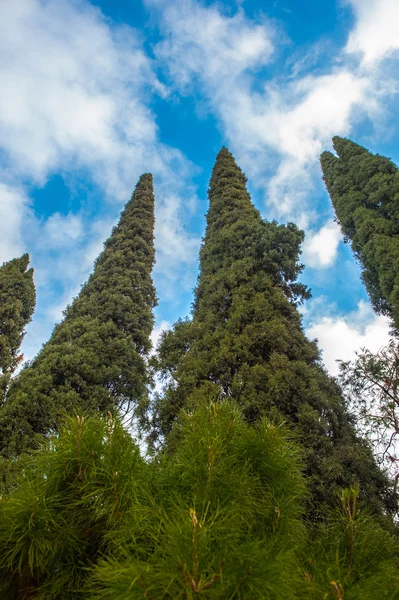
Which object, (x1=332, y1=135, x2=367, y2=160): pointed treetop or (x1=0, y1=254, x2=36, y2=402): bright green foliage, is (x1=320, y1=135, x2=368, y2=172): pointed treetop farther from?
(x1=0, y1=254, x2=36, y2=402): bright green foliage

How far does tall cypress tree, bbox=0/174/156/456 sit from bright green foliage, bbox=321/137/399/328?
730 centimetres

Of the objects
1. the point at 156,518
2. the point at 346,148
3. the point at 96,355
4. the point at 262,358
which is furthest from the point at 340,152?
the point at 156,518

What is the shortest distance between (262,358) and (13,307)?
10.0m

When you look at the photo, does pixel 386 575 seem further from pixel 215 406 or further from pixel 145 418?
pixel 145 418

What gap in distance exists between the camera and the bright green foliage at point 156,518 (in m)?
1.43

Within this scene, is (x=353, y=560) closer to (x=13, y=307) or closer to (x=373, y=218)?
(x=373, y=218)

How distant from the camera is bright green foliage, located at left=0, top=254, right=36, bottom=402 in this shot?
39.7 ft

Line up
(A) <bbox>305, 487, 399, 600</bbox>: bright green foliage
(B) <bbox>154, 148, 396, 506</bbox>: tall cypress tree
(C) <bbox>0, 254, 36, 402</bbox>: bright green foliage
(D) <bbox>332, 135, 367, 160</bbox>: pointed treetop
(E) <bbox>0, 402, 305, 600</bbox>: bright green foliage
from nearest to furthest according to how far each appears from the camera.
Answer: (E) <bbox>0, 402, 305, 600</bbox>: bright green foliage < (A) <bbox>305, 487, 399, 600</bbox>: bright green foliage < (B) <bbox>154, 148, 396, 506</bbox>: tall cypress tree < (C) <bbox>0, 254, 36, 402</bbox>: bright green foliage < (D) <bbox>332, 135, 367, 160</bbox>: pointed treetop

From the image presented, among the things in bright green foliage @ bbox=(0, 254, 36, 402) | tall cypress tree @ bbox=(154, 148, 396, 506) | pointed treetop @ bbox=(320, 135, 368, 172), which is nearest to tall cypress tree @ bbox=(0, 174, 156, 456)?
tall cypress tree @ bbox=(154, 148, 396, 506)

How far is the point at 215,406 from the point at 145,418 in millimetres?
5433

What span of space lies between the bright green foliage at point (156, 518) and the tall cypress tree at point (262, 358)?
176cm

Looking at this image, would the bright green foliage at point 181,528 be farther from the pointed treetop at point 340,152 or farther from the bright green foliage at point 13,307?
the pointed treetop at point 340,152

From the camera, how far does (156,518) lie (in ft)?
6.26

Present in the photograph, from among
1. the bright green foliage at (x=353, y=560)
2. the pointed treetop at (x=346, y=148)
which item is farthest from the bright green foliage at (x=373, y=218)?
the bright green foliage at (x=353, y=560)
